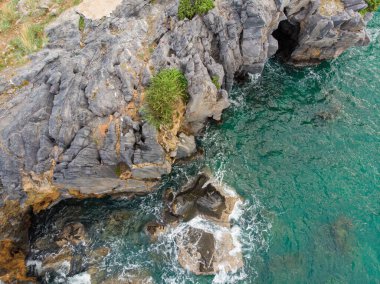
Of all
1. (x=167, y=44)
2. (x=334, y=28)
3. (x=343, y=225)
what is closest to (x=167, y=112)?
(x=167, y=44)

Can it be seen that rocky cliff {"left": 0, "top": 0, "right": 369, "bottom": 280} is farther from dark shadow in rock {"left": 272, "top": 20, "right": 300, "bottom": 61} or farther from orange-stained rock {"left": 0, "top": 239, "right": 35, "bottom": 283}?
dark shadow in rock {"left": 272, "top": 20, "right": 300, "bottom": 61}

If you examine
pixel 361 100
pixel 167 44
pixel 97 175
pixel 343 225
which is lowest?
pixel 343 225

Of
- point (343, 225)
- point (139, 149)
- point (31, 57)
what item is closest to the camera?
point (139, 149)

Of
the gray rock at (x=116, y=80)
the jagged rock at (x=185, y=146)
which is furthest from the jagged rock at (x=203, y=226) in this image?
the gray rock at (x=116, y=80)

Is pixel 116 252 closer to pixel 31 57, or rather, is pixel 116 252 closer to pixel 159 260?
pixel 159 260

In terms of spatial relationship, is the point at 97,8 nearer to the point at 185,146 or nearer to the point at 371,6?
the point at 185,146

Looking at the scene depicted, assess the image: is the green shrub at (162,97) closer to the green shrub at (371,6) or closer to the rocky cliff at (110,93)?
the rocky cliff at (110,93)
